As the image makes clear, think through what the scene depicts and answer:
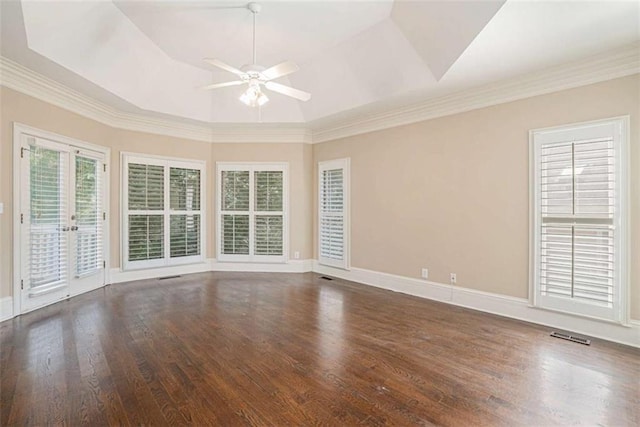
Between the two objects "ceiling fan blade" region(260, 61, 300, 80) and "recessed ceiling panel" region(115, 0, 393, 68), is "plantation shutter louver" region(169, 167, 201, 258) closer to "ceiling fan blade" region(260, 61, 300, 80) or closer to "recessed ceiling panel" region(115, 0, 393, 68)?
"recessed ceiling panel" region(115, 0, 393, 68)

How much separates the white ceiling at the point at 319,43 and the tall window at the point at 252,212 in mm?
1582

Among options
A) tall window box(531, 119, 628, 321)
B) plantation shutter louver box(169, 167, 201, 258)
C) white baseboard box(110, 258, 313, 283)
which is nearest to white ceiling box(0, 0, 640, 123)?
tall window box(531, 119, 628, 321)

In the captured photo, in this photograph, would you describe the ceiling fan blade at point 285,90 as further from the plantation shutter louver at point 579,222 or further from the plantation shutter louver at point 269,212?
Result: the plantation shutter louver at point 269,212

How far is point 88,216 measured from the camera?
4980 mm

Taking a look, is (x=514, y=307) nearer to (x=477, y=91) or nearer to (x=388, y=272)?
(x=388, y=272)

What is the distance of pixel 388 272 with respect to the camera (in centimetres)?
534

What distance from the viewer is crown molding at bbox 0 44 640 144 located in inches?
133

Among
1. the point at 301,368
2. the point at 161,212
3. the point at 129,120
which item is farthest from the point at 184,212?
the point at 301,368

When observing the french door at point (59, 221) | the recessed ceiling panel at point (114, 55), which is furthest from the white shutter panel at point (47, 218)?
the recessed ceiling panel at point (114, 55)

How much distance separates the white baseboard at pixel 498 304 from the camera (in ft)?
10.6

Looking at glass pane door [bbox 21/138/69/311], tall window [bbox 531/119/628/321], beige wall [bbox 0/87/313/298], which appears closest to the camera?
tall window [bbox 531/119/628/321]

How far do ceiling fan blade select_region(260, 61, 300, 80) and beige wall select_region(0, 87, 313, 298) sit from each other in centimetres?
304

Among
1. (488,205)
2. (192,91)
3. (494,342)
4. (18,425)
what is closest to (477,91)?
(488,205)

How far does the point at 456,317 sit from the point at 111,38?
5.34 m
